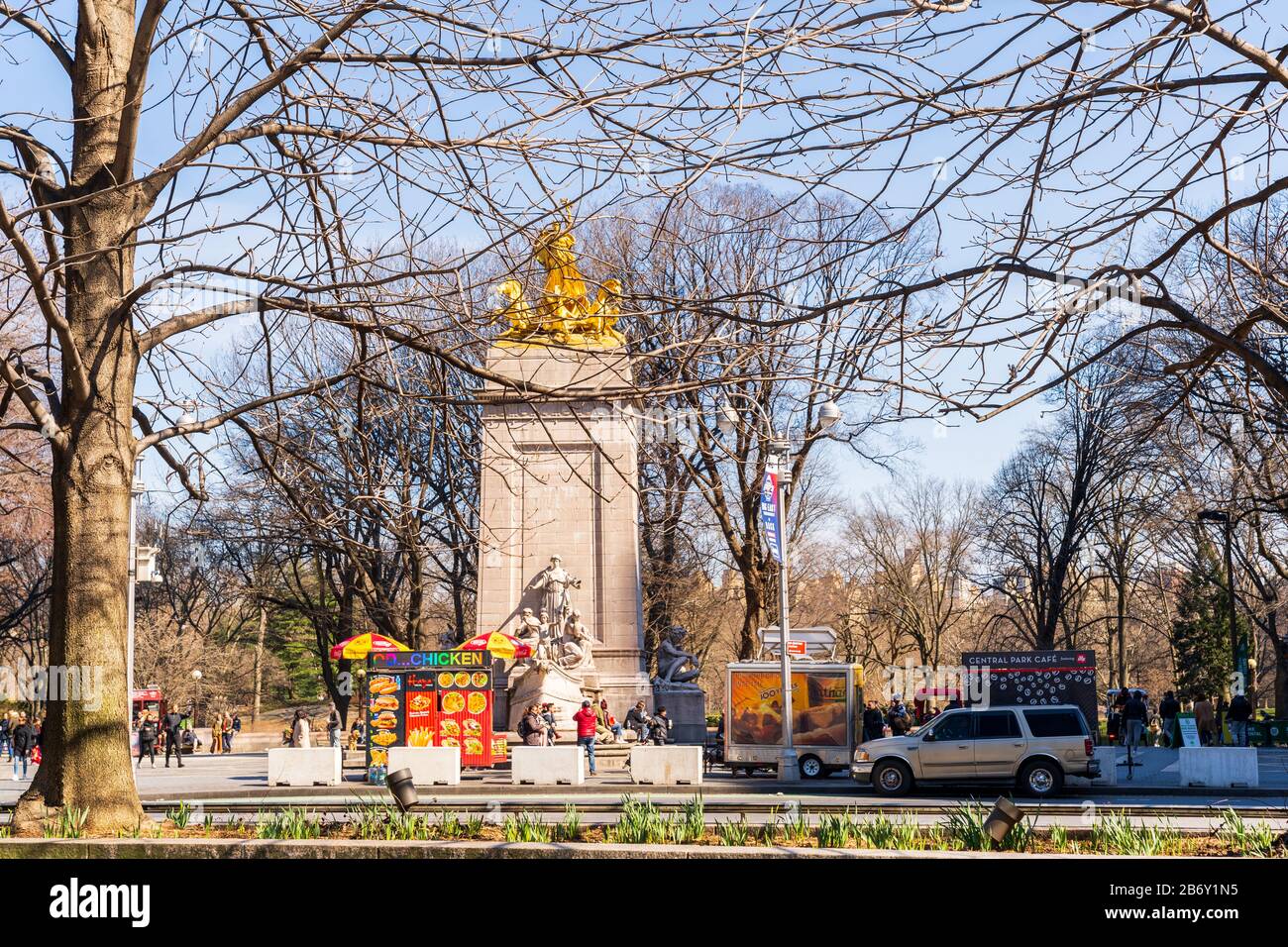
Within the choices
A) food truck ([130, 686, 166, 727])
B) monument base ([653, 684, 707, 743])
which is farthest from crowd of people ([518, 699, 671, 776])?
food truck ([130, 686, 166, 727])

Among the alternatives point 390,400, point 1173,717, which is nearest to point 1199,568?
point 1173,717

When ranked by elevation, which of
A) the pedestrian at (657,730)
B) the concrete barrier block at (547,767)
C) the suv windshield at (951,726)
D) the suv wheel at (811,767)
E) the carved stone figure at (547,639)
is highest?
the carved stone figure at (547,639)

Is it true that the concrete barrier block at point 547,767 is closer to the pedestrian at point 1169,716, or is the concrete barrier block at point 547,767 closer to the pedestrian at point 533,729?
the pedestrian at point 533,729

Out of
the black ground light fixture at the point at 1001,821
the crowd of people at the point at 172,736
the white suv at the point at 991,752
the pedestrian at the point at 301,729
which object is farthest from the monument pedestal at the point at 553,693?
the black ground light fixture at the point at 1001,821

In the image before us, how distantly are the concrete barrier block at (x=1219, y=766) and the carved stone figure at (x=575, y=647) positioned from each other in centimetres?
1468

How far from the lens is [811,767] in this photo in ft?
90.5

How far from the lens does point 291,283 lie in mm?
10094

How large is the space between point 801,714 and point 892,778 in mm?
4702

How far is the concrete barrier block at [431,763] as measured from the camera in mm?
23094

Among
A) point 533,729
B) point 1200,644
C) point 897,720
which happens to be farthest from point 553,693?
point 1200,644

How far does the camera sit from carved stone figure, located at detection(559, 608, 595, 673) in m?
32.8

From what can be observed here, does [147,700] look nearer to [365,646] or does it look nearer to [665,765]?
[365,646]
